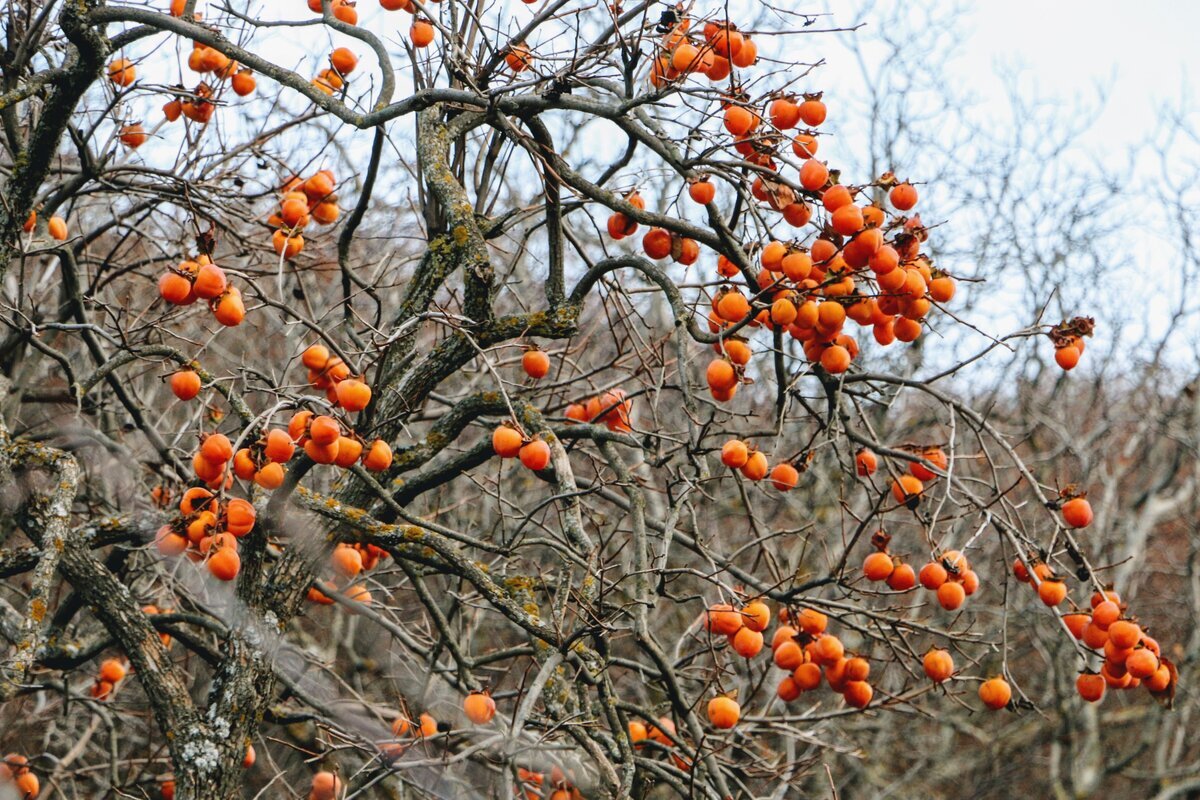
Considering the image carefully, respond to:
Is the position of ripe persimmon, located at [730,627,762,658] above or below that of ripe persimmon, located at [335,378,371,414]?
below

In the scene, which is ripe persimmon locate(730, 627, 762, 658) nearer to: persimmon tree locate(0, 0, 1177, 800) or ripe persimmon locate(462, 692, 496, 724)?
persimmon tree locate(0, 0, 1177, 800)

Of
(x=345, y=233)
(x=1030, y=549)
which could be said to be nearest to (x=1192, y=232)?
(x=1030, y=549)

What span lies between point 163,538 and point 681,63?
1900 mm

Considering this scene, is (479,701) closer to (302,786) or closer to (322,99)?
(322,99)

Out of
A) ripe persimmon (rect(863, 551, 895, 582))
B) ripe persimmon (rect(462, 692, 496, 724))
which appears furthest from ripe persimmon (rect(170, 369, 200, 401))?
ripe persimmon (rect(863, 551, 895, 582))

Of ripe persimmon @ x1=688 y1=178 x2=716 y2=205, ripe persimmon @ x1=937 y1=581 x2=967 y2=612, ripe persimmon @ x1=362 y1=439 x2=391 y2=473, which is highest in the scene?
ripe persimmon @ x1=688 y1=178 x2=716 y2=205

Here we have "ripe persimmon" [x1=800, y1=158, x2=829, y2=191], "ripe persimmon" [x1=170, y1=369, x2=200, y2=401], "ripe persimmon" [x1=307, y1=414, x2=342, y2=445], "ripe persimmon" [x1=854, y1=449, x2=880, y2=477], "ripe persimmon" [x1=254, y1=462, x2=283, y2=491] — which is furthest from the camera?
"ripe persimmon" [x1=854, y1=449, x2=880, y2=477]

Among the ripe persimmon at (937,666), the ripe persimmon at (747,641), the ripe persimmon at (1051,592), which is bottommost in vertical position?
the ripe persimmon at (747,641)

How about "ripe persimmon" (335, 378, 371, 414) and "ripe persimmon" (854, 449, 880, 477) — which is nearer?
"ripe persimmon" (335, 378, 371, 414)

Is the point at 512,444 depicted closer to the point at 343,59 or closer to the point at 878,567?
the point at 878,567

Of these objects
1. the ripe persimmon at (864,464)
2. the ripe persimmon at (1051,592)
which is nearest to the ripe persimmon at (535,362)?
the ripe persimmon at (864,464)

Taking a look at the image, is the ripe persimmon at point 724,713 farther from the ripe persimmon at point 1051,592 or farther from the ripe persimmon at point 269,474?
the ripe persimmon at point 269,474

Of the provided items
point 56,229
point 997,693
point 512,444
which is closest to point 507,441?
point 512,444

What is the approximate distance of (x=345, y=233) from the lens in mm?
3715
